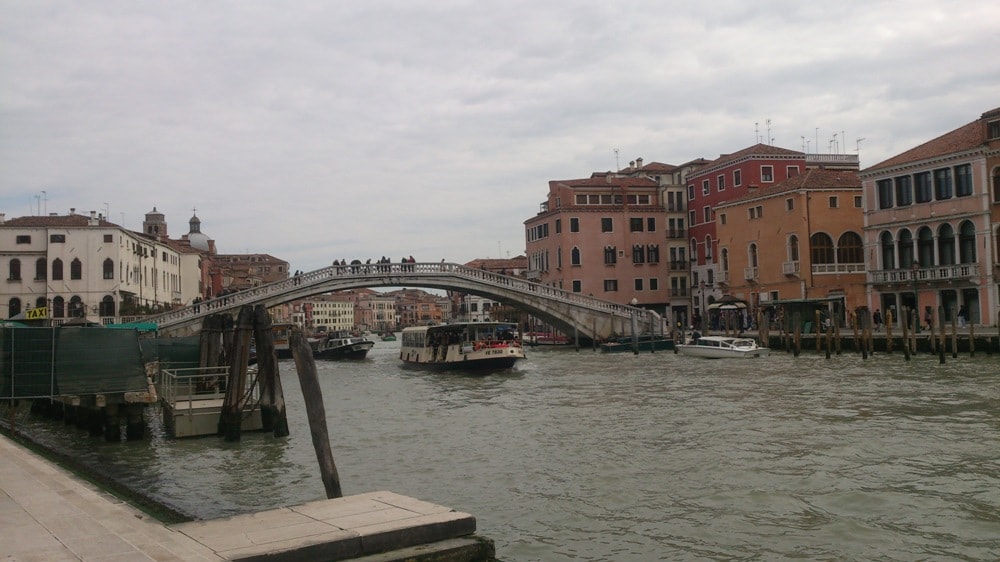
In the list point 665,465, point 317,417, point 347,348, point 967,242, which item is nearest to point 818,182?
point 967,242

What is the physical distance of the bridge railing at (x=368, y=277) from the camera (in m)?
32.7

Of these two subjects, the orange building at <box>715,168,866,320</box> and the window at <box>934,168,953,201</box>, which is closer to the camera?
the window at <box>934,168,953,201</box>

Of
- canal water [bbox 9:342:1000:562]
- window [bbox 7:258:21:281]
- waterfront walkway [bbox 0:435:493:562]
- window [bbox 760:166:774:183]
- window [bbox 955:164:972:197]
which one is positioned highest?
window [bbox 760:166:774:183]

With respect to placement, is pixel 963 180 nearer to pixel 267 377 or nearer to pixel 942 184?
pixel 942 184

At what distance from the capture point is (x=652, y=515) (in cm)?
775

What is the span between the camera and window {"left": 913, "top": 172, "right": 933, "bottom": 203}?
28.5 meters

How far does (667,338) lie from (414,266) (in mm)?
10086

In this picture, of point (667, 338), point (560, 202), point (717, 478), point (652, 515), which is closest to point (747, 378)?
point (717, 478)

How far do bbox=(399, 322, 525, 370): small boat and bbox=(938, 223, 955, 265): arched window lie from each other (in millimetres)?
13224

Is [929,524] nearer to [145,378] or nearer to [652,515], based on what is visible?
[652,515]

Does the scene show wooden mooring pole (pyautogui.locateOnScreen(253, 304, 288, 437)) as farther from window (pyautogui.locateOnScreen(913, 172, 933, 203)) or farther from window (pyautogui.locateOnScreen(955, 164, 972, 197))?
window (pyautogui.locateOnScreen(913, 172, 933, 203))

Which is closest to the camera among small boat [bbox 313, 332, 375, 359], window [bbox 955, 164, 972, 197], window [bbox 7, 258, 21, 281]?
window [bbox 955, 164, 972, 197]

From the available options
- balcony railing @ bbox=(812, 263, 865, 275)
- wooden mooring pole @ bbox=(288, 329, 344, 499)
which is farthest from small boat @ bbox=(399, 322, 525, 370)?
wooden mooring pole @ bbox=(288, 329, 344, 499)

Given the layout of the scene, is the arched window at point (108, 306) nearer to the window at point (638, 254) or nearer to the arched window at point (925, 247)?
the window at point (638, 254)
